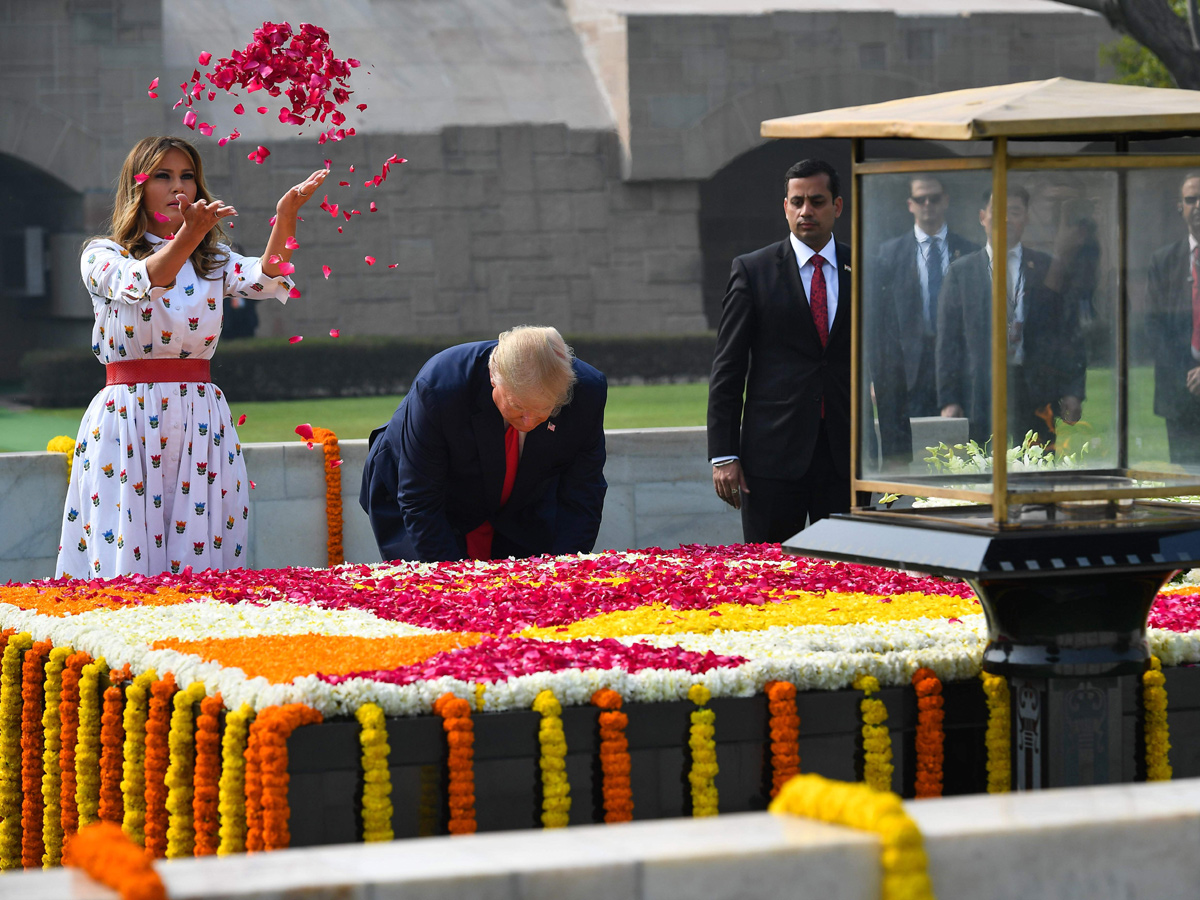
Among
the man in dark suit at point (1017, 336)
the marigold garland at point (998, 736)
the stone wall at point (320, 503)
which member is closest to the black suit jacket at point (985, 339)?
the man in dark suit at point (1017, 336)

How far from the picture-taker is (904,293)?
265 cm

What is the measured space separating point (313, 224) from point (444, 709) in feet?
48.4

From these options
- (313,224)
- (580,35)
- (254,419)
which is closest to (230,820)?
(254,419)

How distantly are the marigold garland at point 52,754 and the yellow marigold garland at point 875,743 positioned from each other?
150cm

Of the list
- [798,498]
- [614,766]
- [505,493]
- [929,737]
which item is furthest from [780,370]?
[614,766]

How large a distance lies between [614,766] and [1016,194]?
112cm

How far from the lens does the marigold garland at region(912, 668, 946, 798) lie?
2570 millimetres

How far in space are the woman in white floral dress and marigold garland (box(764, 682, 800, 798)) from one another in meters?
2.18

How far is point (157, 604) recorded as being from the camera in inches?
127

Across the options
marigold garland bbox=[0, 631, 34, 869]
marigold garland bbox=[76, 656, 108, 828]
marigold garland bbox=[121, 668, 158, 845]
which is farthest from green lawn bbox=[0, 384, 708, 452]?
marigold garland bbox=[121, 668, 158, 845]

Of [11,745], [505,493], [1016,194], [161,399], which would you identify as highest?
[1016,194]

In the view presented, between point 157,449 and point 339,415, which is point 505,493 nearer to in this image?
point 157,449

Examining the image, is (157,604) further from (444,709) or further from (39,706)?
(444,709)

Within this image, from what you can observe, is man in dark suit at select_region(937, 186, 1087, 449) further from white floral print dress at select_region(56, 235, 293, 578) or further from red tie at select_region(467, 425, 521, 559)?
white floral print dress at select_region(56, 235, 293, 578)
